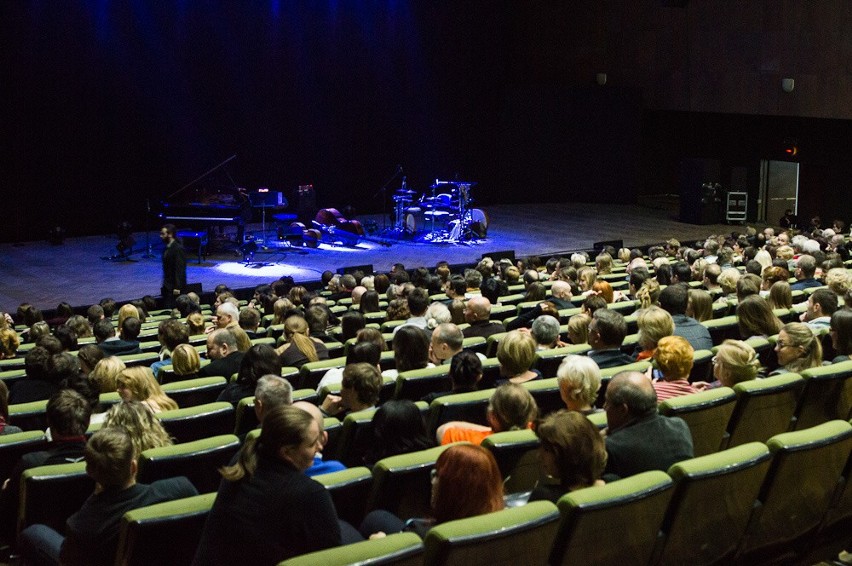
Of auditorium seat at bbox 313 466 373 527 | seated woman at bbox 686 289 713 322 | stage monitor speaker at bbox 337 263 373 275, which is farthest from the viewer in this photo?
stage monitor speaker at bbox 337 263 373 275

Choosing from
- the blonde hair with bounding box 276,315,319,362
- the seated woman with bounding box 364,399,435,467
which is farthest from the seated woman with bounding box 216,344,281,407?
the seated woman with bounding box 364,399,435,467

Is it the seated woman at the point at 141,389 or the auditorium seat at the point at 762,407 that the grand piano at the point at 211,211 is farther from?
the auditorium seat at the point at 762,407

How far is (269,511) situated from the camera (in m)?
3.07

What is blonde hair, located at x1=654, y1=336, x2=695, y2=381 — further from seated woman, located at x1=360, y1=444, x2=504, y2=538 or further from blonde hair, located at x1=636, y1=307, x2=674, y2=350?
seated woman, located at x1=360, y1=444, x2=504, y2=538

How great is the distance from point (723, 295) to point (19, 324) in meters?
7.37

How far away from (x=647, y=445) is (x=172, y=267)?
8.91m

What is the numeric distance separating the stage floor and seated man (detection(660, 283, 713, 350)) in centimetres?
805

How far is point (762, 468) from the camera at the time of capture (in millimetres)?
3566

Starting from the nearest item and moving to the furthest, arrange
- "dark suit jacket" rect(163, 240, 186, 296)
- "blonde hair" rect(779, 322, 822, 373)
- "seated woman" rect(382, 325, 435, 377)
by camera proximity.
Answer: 1. "blonde hair" rect(779, 322, 822, 373)
2. "seated woman" rect(382, 325, 435, 377)
3. "dark suit jacket" rect(163, 240, 186, 296)

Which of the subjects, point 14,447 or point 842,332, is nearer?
point 14,447

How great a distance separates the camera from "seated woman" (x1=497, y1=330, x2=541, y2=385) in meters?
5.28

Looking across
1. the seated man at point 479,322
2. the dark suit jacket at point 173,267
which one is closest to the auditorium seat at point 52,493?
the seated man at point 479,322

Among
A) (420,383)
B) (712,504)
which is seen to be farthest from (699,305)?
(712,504)

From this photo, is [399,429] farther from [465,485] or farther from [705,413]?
[705,413]
